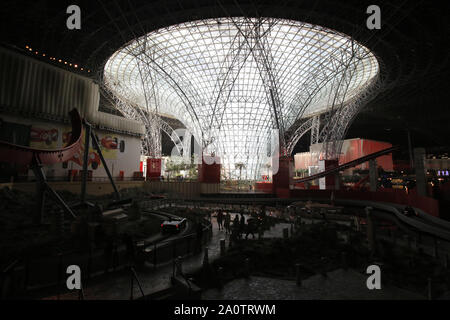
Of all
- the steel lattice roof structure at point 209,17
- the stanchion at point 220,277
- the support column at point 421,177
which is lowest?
the stanchion at point 220,277

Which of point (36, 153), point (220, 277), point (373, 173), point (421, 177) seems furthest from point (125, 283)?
point (373, 173)

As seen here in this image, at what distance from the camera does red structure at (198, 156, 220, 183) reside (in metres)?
39.9

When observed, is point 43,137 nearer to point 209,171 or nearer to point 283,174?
point 209,171

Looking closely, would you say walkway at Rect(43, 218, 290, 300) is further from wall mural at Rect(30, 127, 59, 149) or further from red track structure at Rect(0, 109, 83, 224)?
wall mural at Rect(30, 127, 59, 149)

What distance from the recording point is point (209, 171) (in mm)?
40031

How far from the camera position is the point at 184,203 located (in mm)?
29625

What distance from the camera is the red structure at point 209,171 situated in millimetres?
39906

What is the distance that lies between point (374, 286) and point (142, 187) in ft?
123

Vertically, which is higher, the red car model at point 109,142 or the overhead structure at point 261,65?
the overhead structure at point 261,65

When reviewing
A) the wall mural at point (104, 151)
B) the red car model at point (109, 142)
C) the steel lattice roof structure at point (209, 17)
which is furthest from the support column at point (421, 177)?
the red car model at point (109, 142)

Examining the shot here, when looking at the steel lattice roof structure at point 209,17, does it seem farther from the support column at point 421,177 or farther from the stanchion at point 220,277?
the stanchion at point 220,277

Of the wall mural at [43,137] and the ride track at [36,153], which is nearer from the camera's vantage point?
the ride track at [36,153]

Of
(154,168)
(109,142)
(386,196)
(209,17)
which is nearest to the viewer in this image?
(386,196)
